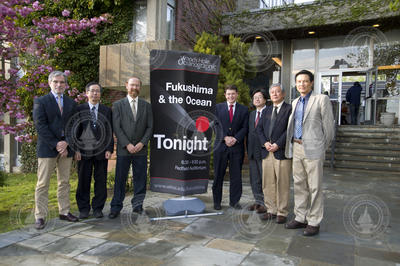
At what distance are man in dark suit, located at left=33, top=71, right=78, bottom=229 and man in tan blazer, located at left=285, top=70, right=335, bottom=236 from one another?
9.32ft

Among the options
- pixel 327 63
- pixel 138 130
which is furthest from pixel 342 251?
pixel 327 63

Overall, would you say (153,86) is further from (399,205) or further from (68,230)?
(399,205)

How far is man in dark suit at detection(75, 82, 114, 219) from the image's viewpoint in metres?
3.85

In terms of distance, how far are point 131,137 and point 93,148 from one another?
1.71ft

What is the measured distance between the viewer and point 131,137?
3.95m

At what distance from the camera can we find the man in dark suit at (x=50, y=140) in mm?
3486

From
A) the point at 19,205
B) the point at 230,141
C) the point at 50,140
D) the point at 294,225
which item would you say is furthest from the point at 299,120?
the point at 19,205

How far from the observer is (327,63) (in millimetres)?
12797

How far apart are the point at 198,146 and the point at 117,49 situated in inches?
194

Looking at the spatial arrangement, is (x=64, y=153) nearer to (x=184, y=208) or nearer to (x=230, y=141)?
(x=184, y=208)

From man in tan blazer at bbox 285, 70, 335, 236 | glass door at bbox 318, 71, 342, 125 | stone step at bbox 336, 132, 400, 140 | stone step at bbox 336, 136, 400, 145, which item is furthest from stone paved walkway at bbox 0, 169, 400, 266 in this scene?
glass door at bbox 318, 71, 342, 125

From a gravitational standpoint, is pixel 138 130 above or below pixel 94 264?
above

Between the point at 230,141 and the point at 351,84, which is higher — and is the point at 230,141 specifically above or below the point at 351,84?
below

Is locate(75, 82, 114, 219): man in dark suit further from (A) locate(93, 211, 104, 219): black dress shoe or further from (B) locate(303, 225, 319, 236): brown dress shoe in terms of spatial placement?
(B) locate(303, 225, 319, 236): brown dress shoe
